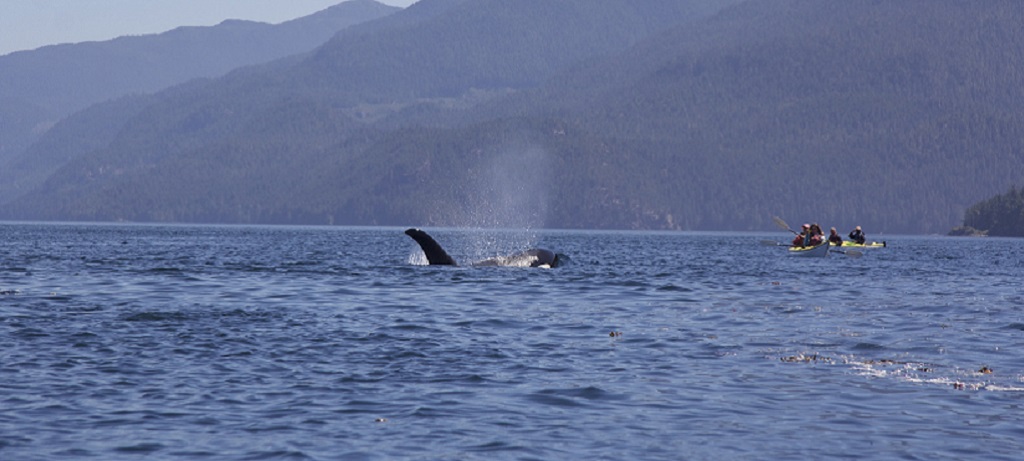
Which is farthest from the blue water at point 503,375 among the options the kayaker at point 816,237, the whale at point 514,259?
the kayaker at point 816,237

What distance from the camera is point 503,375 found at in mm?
21609

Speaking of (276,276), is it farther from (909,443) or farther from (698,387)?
(909,443)

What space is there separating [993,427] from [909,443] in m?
1.85

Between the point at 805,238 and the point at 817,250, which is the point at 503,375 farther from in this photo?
the point at 805,238

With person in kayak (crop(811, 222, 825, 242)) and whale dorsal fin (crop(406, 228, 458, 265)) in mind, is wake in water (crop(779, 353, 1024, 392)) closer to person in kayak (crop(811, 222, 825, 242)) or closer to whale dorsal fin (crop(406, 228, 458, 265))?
whale dorsal fin (crop(406, 228, 458, 265))

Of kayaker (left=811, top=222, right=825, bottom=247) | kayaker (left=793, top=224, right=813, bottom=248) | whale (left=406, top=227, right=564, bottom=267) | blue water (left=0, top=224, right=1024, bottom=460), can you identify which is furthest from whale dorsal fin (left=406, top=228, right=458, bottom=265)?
kayaker (left=793, top=224, right=813, bottom=248)

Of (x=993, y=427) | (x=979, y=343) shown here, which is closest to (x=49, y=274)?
(x=979, y=343)

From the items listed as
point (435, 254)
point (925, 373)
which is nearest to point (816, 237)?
point (435, 254)

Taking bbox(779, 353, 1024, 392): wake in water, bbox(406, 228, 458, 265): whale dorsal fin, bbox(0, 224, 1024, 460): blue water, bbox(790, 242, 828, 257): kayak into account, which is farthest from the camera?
bbox(790, 242, 828, 257): kayak

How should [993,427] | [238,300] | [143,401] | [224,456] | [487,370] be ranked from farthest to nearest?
[238,300] → [487,370] → [143,401] → [993,427] → [224,456]

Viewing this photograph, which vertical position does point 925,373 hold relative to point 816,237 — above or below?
below

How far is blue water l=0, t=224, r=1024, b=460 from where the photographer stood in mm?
16250

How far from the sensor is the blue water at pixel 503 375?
53.3 feet

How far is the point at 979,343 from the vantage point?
27266mm
